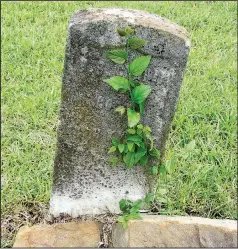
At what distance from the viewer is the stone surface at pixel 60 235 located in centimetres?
203

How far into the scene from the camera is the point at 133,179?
213 cm

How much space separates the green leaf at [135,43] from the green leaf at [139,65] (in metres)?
0.05

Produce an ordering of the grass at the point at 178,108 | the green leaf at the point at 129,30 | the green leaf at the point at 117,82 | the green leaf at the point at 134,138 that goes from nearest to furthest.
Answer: the green leaf at the point at 129,30
the green leaf at the point at 117,82
the green leaf at the point at 134,138
the grass at the point at 178,108

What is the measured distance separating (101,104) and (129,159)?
0.94ft

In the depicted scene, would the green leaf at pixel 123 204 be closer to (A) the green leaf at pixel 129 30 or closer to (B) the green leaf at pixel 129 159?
(B) the green leaf at pixel 129 159

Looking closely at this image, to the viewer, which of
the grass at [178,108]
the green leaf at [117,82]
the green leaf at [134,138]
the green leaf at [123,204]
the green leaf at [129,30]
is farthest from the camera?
the grass at [178,108]

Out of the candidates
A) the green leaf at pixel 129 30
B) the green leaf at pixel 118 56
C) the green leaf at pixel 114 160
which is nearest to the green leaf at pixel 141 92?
the green leaf at pixel 118 56

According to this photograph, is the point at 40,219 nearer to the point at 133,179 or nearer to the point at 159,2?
the point at 133,179

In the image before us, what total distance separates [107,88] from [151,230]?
2.24 ft

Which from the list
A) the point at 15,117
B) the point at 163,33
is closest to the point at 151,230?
the point at 163,33

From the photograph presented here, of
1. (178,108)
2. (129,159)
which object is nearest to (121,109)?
(129,159)

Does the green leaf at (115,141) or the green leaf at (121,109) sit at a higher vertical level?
the green leaf at (121,109)

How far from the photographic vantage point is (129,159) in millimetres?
1995

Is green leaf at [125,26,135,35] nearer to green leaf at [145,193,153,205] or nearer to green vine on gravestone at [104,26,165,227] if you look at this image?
green vine on gravestone at [104,26,165,227]
